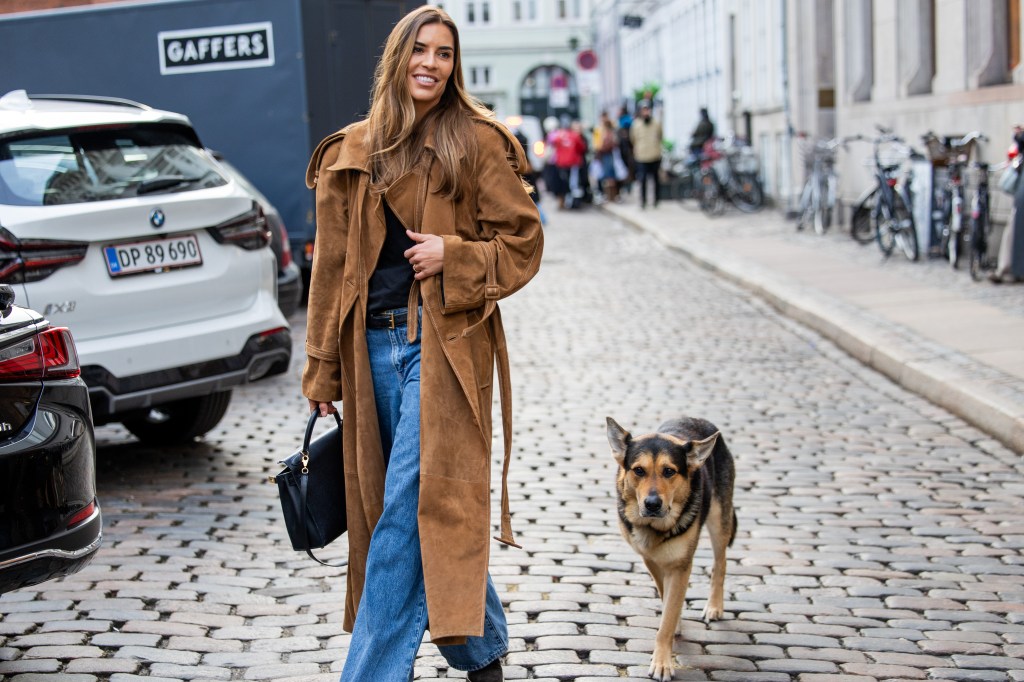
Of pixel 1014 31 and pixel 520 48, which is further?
pixel 520 48

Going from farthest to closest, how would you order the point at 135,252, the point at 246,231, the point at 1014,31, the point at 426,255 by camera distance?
the point at 1014,31 → the point at 246,231 → the point at 135,252 → the point at 426,255

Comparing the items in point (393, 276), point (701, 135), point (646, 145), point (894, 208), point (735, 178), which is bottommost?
point (894, 208)

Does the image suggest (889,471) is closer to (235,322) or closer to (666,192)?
(235,322)

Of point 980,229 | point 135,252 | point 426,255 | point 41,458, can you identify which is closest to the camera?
point 426,255

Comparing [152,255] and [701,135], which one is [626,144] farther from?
[152,255]

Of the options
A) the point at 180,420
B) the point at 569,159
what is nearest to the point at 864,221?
the point at 180,420

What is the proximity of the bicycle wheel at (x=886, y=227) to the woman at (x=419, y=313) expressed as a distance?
12775 mm

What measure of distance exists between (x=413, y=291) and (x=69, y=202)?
11.6ft

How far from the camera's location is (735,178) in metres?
25.6

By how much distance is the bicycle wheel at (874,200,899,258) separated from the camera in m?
15.8

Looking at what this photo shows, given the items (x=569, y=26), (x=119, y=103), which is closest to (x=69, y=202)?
(x=119, y=103)

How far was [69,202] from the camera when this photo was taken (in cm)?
662

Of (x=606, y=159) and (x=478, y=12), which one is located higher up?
(x=478, y=12)

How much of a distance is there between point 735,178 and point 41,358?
22.3 metres
